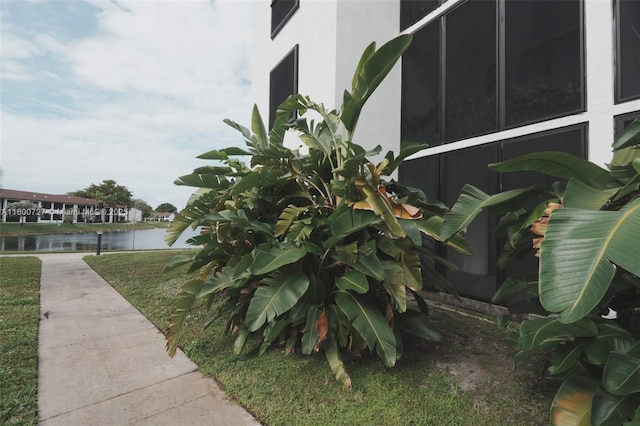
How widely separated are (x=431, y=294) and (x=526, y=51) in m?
4.23

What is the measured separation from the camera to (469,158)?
529cm

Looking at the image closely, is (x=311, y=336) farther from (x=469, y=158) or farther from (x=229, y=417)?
(x=469, y=158)

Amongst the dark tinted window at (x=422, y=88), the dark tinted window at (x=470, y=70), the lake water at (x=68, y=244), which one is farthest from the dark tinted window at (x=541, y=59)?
the lake water at (x=68, y=244)

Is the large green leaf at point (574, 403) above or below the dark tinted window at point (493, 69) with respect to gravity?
below

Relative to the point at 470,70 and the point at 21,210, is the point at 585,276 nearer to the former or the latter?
the point at 470,70

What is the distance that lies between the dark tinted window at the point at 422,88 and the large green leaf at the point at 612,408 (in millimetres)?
4620

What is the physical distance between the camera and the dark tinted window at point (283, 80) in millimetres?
7227

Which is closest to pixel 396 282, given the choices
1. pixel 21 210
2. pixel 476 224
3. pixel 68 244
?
pixel 476 224

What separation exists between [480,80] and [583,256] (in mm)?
4769

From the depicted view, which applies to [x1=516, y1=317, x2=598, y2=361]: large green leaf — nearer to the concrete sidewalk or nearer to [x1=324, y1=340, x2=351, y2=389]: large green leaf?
[x1=324, y1=340, x2=351, y2=389]: large green leaf

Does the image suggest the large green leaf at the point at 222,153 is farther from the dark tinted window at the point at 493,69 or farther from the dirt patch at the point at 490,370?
the dark tinted window at the point at 493,69

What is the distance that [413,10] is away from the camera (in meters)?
6.39

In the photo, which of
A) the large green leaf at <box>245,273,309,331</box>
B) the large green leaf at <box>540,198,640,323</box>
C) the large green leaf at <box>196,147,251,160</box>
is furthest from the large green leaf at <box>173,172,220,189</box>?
the large green leaf at <box>540,198,640,323</box>

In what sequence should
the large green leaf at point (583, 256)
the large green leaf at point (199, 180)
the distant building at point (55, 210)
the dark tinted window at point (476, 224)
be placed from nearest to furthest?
1. the large green leaf at point (583, 256)
2. the large green leaf at point (199, 180)
3. the dark tinted window at point (476, 224)
4. the distant building at point (55, 210)
